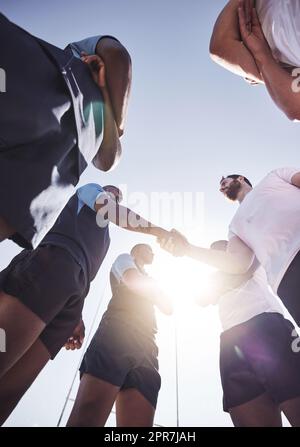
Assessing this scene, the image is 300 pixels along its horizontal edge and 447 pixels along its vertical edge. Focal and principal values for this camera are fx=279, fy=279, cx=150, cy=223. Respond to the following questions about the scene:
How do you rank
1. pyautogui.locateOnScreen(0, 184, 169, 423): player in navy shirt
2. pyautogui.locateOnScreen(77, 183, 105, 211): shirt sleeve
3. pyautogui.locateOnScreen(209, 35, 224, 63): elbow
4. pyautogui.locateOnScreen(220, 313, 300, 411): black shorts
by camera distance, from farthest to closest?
pyautogui.locateOnScreen(77, 183, 105, 211): shirt sleeve < pyautogui.locateOnScreen(220, 313, 300, 411): black shorts < pyautogui.locateOnScreen(0, 184, 169, 423): player in navy shirt < pyautogui.locateOnScreen(209, 35, 224, 63): elbow

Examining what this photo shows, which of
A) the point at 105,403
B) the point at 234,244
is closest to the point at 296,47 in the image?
the point at 234,244

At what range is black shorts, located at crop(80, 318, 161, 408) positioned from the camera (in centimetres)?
207

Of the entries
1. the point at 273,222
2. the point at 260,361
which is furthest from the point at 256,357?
the point at 273,222

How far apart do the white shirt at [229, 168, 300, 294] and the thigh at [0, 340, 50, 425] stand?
1504mm

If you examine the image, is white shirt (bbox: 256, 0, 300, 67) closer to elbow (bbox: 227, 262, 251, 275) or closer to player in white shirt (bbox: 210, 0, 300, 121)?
player in white shirt (bbox: 210, 0, 300, 121)

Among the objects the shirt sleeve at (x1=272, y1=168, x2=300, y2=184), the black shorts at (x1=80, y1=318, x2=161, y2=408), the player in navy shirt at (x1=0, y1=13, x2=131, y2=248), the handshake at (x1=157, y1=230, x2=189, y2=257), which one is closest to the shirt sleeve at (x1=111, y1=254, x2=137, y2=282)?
the handshake at (x1=157, y1=230, x2=189, y2=257)

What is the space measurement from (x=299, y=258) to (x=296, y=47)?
0.88 meters

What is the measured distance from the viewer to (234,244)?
2.00m

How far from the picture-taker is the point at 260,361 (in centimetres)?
194

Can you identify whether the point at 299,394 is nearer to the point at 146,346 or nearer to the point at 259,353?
the point at 259,353

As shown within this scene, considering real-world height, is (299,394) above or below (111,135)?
below

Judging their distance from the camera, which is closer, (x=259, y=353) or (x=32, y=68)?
(x=32, y=68)

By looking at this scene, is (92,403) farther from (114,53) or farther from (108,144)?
(114,53)

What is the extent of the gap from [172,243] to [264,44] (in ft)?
6.52
